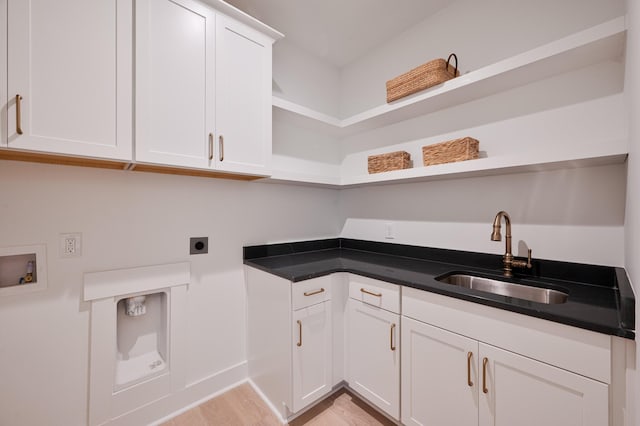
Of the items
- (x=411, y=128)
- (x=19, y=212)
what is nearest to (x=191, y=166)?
(x=19, y=212)

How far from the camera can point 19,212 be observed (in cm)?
115

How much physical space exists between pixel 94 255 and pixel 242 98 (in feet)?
3.82

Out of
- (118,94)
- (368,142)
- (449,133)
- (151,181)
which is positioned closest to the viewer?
(118,94)

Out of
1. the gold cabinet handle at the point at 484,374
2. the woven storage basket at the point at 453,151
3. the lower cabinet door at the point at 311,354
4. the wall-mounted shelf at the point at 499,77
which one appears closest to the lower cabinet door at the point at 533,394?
the gold cabinet handle at the point at 484,374

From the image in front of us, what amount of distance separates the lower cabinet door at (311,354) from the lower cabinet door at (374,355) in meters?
0.15

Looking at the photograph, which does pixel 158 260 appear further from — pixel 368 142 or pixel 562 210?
pixel 562 210

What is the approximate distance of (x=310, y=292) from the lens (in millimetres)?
1464

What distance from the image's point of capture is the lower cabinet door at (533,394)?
83 centimetres

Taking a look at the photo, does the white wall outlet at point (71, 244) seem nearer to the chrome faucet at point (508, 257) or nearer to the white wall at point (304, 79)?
the white wall at point (304, 79)

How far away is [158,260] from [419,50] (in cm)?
229

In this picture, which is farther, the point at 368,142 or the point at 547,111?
the point at 368,142

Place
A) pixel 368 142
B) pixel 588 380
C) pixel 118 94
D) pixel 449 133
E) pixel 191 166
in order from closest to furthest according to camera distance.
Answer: pixel 588 380, pixel 118 94, pixel 191 166, pixel 449 133, pixel 368 142

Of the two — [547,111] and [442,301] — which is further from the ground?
Answer: [547,111]

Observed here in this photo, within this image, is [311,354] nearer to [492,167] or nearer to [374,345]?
[374,345]
